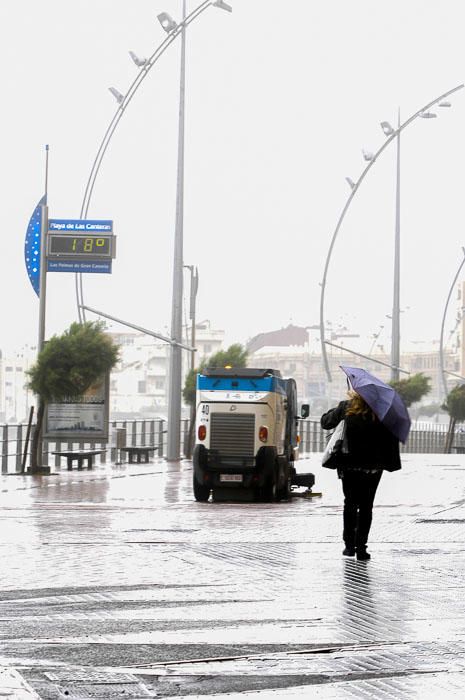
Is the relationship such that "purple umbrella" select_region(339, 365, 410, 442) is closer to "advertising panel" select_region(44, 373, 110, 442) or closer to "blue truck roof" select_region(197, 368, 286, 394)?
"blue truck roof" select_region(197, 368, 286, 394)

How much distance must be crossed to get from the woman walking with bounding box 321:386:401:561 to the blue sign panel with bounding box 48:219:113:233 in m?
21.5

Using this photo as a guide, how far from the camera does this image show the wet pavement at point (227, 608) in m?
6.75

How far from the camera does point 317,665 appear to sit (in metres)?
7.18

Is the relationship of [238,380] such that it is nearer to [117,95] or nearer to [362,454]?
[362,454]

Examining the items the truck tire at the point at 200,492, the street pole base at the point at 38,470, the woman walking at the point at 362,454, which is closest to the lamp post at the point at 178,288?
the street pole base at the point at 38,470

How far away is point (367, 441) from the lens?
503 inches

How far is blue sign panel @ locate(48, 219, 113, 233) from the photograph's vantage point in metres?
33.8

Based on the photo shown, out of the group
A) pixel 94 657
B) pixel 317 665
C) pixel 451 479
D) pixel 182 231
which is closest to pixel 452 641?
pixel 317 665

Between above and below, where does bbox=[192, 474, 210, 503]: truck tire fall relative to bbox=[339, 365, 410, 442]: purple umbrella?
below

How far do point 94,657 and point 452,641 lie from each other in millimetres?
1950

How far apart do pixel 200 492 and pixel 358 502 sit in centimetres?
1097

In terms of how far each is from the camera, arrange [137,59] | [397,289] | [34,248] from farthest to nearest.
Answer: [397,289] → [137,59] → [34,248]

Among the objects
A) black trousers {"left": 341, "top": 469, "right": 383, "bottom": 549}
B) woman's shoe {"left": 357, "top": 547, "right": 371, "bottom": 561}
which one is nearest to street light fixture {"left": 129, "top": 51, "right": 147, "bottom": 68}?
black trousers {"left": 341, "top": 469, "right": 383, "bottom": 549}

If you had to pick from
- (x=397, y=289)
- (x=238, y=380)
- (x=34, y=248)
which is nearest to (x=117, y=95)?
(x=34, y=248)
